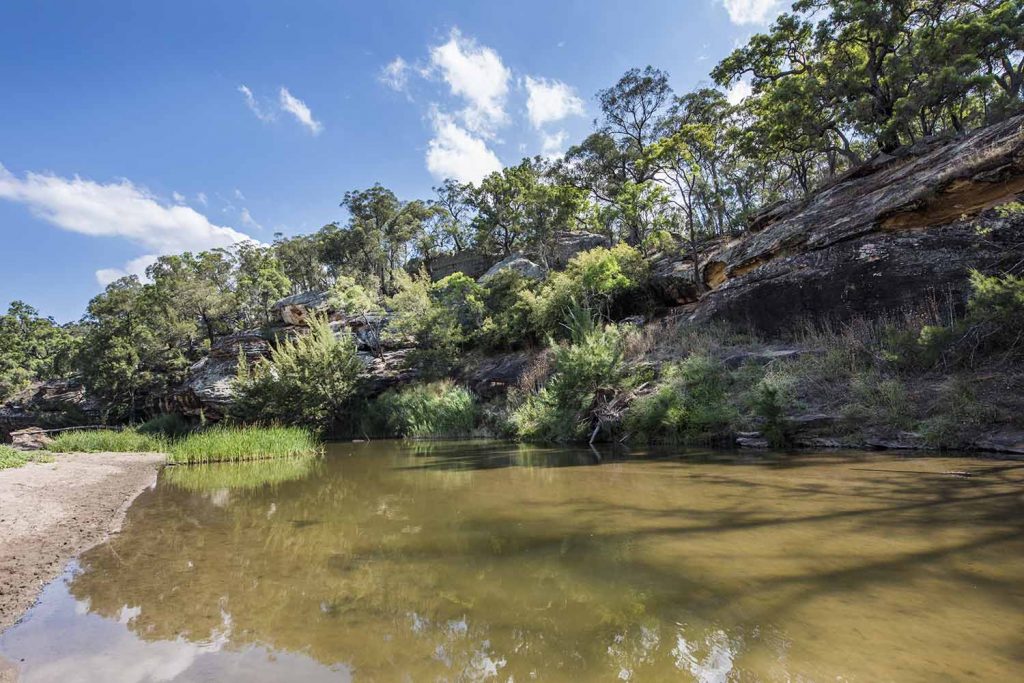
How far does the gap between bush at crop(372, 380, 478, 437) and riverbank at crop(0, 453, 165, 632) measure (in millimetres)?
10440

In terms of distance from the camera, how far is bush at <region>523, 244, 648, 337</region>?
2127 centimetres

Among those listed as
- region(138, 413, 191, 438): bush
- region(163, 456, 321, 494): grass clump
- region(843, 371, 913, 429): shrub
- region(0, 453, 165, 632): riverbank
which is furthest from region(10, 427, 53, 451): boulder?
region(843, 371, 913, 429): shrub

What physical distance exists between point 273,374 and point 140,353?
55.3 feet

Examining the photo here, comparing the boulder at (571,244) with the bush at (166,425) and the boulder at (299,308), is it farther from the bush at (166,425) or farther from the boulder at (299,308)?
the bush at (166,425)

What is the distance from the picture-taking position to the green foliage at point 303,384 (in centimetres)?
2369

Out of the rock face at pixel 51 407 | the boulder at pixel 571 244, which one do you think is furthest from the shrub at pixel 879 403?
the rock face at pixel 51 407

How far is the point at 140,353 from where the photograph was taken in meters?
34.4

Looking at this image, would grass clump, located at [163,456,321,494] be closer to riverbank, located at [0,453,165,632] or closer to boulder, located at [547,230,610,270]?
riverbank, located at [0,453,165,632]

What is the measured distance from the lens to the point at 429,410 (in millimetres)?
21219

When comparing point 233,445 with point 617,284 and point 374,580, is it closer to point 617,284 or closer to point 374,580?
point 374,580

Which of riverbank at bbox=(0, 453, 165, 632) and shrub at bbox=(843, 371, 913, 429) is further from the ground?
shrub at bbox=(843, 371, 913, 429)

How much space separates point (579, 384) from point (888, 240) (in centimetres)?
875

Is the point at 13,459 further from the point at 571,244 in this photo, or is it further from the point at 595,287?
the point at 571,244

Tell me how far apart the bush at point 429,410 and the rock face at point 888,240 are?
381 inches
